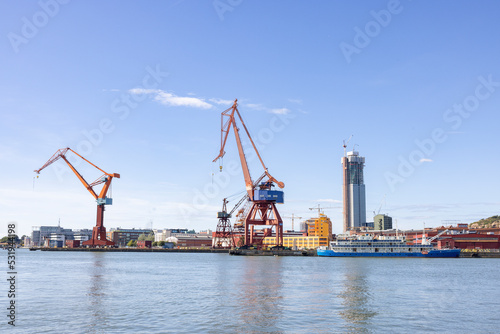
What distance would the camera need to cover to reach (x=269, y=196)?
88.4 metres

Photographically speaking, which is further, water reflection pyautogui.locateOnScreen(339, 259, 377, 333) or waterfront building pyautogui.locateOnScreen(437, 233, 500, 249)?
waterfront building pyautogui.locateOnScreen(437, 233, 500, 249)

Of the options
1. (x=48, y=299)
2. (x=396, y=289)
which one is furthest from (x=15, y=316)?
(x=396, y=289)

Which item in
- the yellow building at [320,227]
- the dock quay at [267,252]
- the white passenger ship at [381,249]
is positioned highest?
the yellow building at [320,227]

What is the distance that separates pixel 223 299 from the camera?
2344 cm

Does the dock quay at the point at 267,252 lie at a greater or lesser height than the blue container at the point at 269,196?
lesser

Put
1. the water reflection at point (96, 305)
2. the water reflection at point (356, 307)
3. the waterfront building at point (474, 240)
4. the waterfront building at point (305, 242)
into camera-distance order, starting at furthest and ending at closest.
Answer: the waterfront building at point (305, 242), the waterfront building at point (474, 240), the water reflection at point (356, 307), the water reflection at point (96, 305)

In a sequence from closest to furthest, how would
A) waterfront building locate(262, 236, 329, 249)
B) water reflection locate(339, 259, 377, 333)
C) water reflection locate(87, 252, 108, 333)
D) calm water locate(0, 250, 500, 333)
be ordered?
water reflection locate(87, 252, 108, 333)
calm water locate(0, 250, 500, 333)
water reflection locate(339, 259, 377, 333)
waterfront building locate(262, 236, 329, 249)

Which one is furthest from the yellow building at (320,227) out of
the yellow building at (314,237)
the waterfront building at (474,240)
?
the waterfront building at (474,240)

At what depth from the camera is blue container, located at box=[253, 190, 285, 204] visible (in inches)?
3484

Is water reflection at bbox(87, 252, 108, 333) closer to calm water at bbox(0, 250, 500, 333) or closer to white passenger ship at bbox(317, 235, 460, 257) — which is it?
calm water at bbox(0, 250, 500, 333)

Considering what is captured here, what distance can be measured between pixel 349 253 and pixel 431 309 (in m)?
62.7

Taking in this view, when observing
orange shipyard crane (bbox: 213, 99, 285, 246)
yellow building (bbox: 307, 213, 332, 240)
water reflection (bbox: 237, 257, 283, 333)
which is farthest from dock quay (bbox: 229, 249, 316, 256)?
water reflection (bbox: 237, 257, 283, 333)

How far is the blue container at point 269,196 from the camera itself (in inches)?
3484

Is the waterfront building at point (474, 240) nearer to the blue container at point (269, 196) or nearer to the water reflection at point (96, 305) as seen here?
the blue container at point (269, 196)
